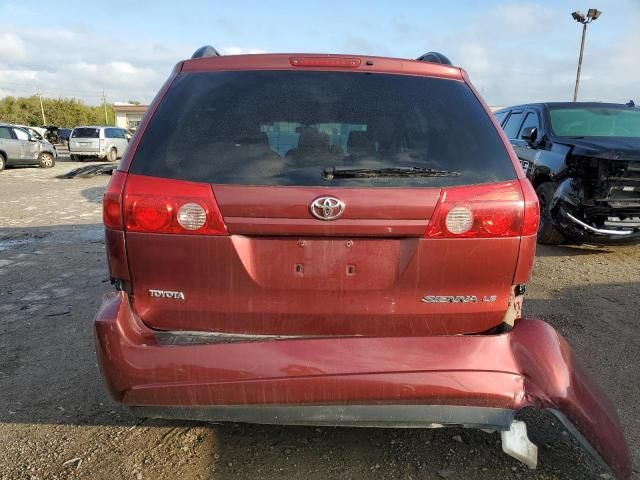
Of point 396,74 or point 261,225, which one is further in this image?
point 396,74

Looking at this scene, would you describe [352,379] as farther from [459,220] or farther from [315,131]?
[315,131]

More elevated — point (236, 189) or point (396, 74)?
point (396, 74)

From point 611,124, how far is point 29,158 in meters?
21.5

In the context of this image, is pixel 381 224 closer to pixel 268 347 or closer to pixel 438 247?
pixel 438 247

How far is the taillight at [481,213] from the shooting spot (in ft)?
6.74

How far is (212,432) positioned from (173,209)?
1346 millimetres

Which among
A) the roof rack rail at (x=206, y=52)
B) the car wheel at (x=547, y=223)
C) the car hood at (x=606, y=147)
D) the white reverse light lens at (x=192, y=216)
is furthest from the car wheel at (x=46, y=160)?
the white reverse light lens at (x=192, y=216)

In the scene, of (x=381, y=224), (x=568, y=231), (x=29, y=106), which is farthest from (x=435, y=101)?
(x=29, y=106)

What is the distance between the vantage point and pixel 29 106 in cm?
6988

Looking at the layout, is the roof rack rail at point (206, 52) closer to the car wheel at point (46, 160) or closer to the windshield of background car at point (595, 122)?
the windshield of background car at point (595, 122)

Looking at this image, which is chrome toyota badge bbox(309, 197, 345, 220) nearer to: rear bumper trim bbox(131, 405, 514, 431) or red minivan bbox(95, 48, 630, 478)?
red minivan bbox(95, 48, 630, 478)

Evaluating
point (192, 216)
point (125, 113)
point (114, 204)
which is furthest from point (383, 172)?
point (125, 113)

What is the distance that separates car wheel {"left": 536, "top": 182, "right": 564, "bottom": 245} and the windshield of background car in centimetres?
88

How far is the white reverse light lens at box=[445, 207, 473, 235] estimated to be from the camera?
205 centimetres
